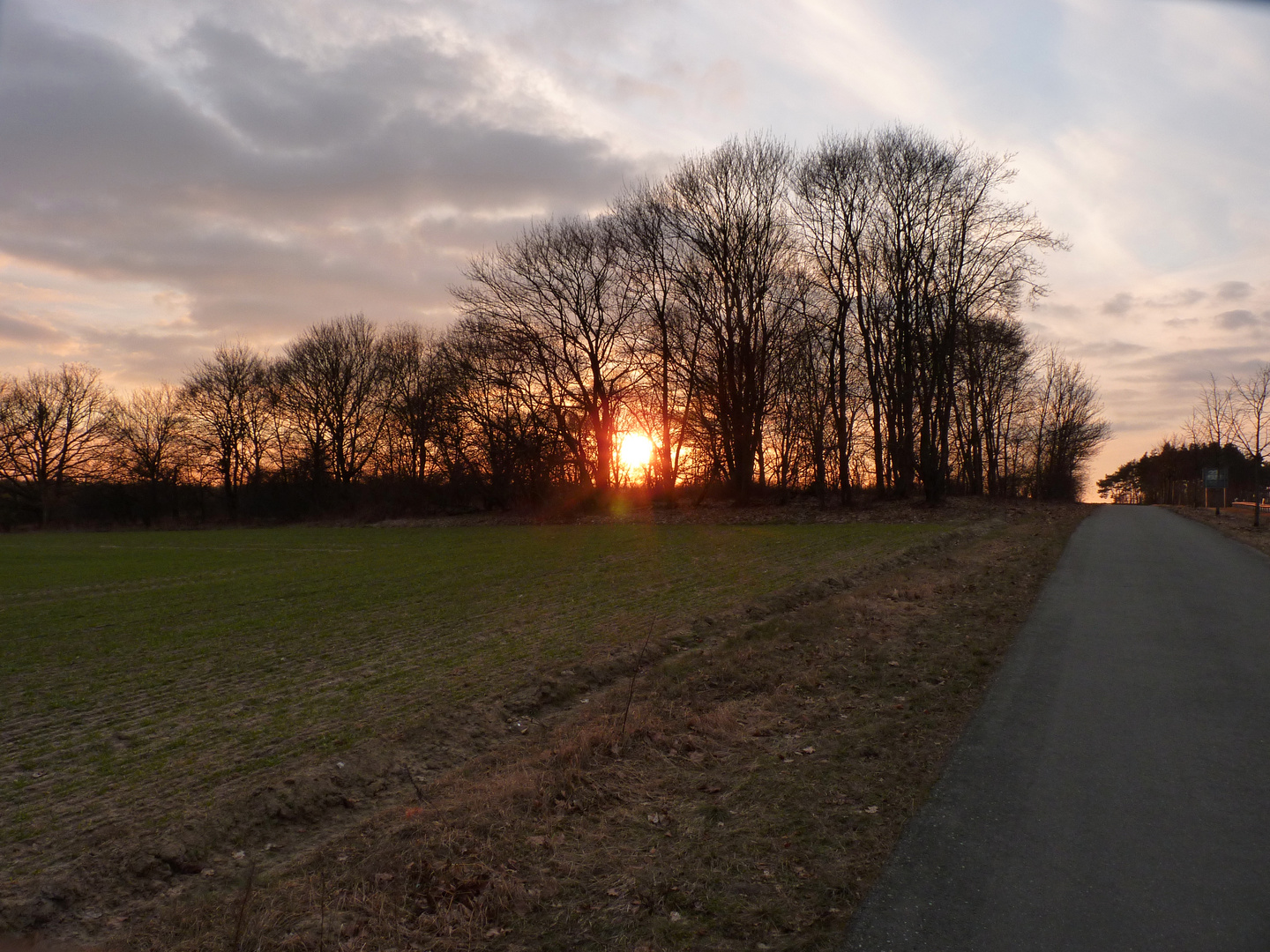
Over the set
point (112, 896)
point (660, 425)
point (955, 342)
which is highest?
point (955, 342)

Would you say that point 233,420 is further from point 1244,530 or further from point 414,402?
point 1244,530

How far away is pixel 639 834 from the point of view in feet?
16.5

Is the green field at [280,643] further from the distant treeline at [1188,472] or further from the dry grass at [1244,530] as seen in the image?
the distant treeline at [1188,472]

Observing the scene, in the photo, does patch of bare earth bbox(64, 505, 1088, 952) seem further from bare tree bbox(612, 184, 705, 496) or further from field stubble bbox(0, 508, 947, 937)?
bare tree bbox(612, 184, 705, 496)

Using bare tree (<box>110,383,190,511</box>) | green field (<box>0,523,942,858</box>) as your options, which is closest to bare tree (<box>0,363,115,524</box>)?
bare tree (<box>110,383,190,511</box>)

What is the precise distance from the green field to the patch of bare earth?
5.13ft

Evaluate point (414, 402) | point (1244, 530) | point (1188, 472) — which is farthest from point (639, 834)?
point (1188, 472)

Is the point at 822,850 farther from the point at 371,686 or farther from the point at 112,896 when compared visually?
the point at 371,686

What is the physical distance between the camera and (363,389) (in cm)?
7000

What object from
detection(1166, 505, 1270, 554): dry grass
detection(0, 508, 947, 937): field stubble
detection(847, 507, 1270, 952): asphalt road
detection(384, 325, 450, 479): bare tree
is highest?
detection(384, 325, 450, 479): bare tree

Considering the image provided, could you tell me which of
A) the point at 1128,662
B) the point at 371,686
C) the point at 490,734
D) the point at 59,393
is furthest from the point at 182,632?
the point at 59,393

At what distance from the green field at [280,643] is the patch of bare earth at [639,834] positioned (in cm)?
156

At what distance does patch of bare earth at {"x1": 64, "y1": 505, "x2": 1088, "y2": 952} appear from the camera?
3.97 m

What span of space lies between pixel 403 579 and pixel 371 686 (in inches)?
477
